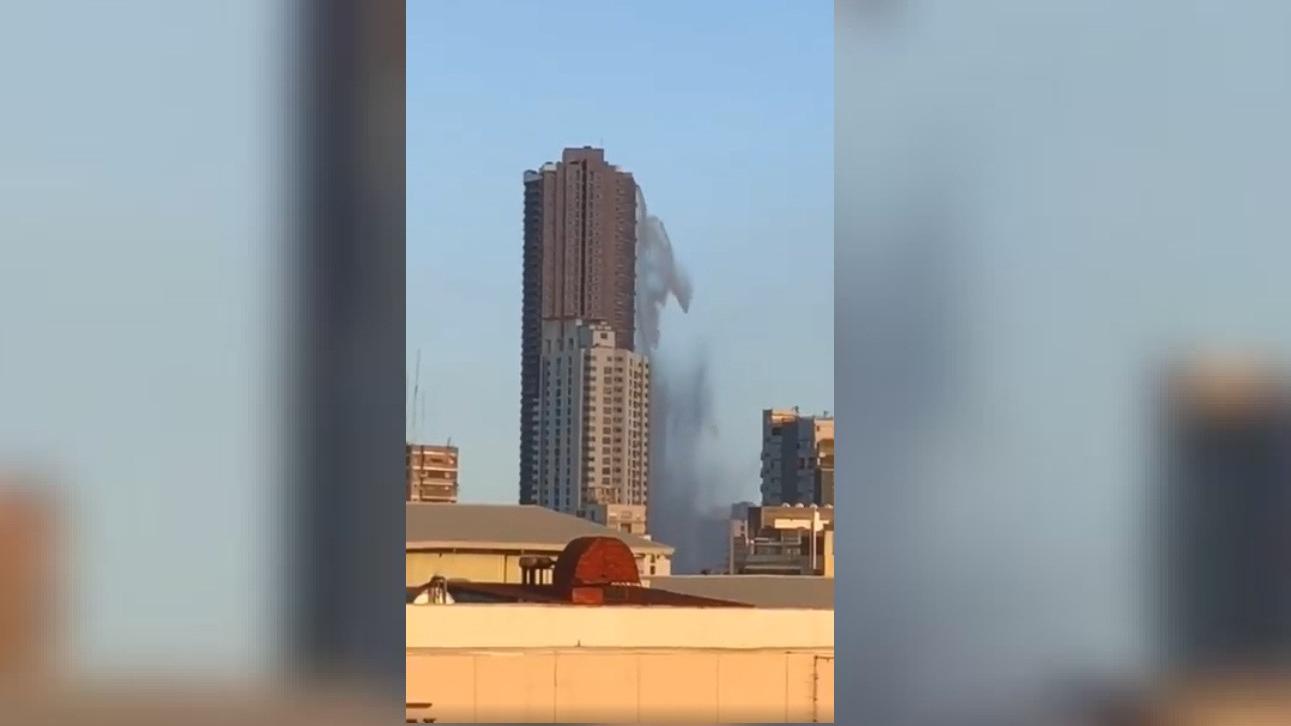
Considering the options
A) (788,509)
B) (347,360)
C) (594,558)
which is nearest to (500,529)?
(594,558)

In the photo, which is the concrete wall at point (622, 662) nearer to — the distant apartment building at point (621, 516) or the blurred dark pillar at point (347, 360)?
the distant apartment building at point (621, 516)

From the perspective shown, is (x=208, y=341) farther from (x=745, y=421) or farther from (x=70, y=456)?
(x=745, y=421)

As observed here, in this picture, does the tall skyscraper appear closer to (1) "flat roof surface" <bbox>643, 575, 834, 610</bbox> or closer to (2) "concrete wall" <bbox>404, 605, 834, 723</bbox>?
(2) "concrete wall" <bbox>404, 605, 834, 723</bbox>

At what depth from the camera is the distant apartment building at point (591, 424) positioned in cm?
708

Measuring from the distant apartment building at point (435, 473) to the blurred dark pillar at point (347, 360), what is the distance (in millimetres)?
4379

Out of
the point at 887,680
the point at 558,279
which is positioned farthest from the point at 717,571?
the point at 887,680

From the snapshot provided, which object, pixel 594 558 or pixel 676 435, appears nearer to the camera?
pixel 594 558

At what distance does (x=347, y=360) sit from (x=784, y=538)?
17.5 ft

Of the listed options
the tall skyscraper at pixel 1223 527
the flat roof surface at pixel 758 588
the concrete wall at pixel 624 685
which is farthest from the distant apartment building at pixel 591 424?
the tall skyscraper at pixel 1223 527

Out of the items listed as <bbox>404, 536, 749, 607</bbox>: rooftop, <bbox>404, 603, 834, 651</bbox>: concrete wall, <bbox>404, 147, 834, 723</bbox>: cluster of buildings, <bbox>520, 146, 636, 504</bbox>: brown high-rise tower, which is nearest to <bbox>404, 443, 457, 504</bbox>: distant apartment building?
<bbox>404, 147, 834, 723</bbox>: cluster of buildings

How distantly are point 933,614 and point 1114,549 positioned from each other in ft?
0.87

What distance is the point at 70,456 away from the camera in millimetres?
1745

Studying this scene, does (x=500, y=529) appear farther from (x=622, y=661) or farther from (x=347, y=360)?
(x=347, y=360)

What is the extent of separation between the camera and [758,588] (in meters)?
6.91
